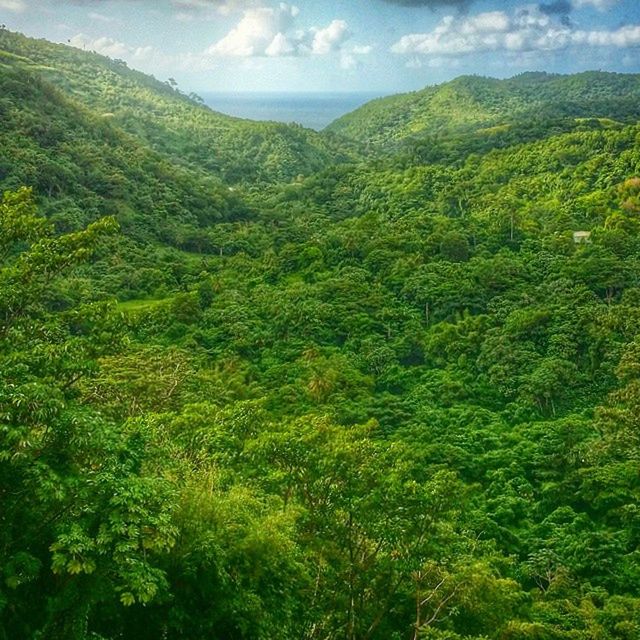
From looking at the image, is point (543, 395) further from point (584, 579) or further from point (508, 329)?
point (584, 579)

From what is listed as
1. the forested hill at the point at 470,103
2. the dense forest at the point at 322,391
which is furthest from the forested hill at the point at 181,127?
the forested hill at the point at 470,103

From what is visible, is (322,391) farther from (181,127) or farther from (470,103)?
(470,103)

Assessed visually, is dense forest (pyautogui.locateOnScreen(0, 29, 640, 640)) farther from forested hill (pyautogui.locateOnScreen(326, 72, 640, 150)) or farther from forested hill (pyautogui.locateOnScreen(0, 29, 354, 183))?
forested hill (pyautogui.locateOnScreen(326, 72, 640, 150))

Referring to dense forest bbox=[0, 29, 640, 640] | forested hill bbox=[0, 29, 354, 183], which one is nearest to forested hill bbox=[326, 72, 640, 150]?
forested hill bbox=[0, 29, 354, 183]

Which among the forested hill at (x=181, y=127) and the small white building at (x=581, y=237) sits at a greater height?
the forested hill at (x=181, y=127)

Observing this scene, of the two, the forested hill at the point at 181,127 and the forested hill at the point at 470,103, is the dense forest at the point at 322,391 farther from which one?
the forested hill at the point at 470,103
